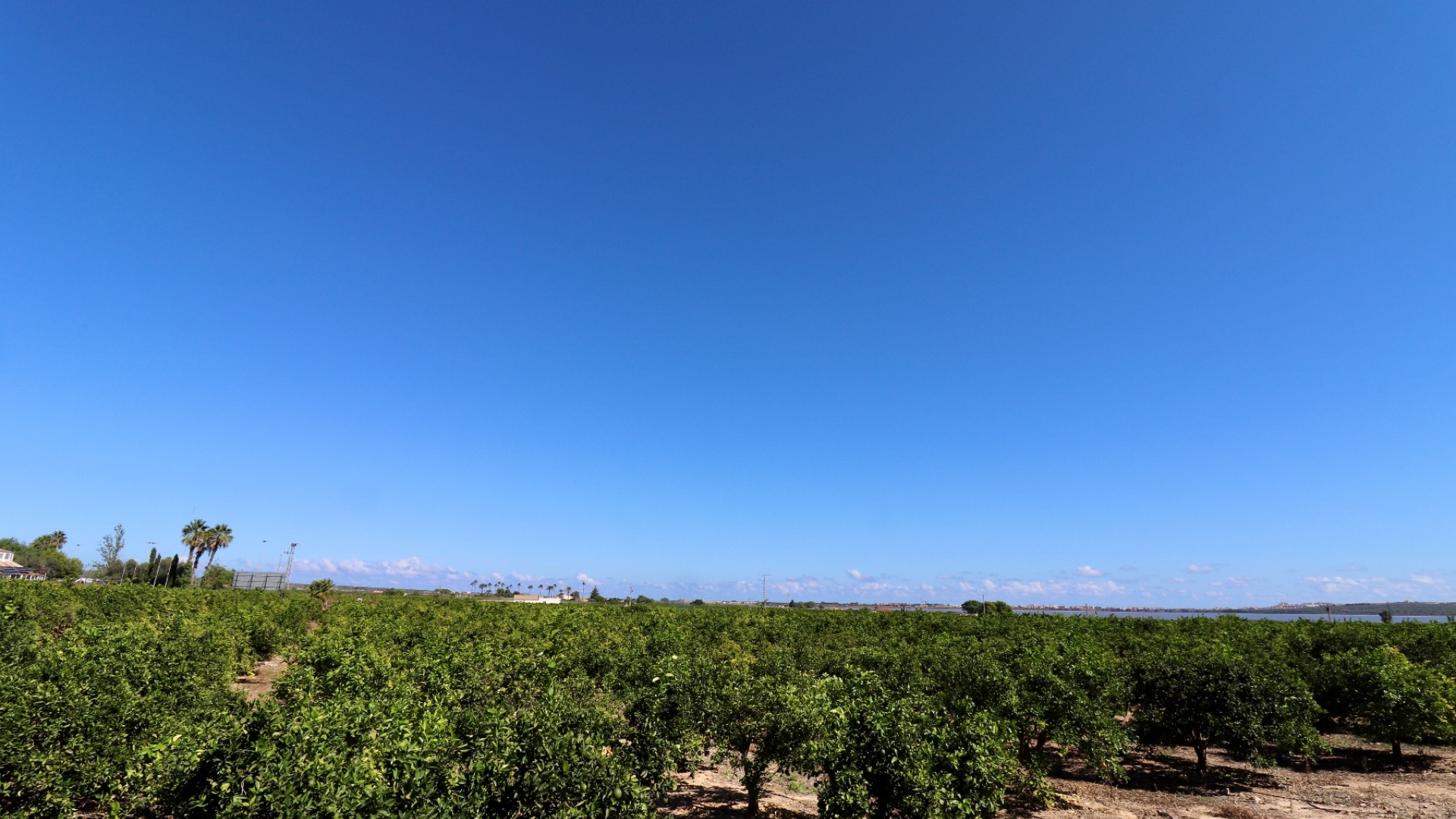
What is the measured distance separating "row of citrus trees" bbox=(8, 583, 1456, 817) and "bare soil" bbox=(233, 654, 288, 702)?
172 centimetres

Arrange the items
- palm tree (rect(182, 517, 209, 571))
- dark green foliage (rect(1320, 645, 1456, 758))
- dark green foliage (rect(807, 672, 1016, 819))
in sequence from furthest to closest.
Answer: palm tree (rect(182, 517, 209, 571)), dark green foliage (rect(1320, 645, 1456, 758)), dark green foliage (rect(807, 672, 1016, 819))

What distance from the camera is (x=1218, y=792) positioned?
83.6 ft

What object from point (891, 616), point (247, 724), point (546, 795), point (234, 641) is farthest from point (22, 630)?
point (891, 616)

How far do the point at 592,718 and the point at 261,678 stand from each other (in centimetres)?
4318

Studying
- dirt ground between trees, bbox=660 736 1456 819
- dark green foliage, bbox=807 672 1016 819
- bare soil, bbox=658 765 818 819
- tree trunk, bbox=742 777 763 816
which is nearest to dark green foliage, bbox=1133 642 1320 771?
dirt ground between trees, bbox=660 736 1456 819

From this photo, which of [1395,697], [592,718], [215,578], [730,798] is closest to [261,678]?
[730,798]

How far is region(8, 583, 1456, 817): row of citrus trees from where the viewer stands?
12055 millimetres

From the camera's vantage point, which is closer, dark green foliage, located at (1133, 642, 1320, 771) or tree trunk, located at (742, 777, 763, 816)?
tree trunk, located at (742, 777, 763, 816)

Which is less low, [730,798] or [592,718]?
[592,718]

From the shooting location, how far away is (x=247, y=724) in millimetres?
Result: 12836

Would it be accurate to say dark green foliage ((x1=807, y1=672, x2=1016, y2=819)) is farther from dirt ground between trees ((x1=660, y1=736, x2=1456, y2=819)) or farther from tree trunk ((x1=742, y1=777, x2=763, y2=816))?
dirt ground between trees ((x1=660, y1=736, x2=1456, y2=819))

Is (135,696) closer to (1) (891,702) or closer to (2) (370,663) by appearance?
(2) (370,663)

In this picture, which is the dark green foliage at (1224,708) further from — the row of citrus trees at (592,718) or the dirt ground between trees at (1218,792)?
the dirt ground between trees at (1218,792)

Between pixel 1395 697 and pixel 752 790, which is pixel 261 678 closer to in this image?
pixel 752 790
